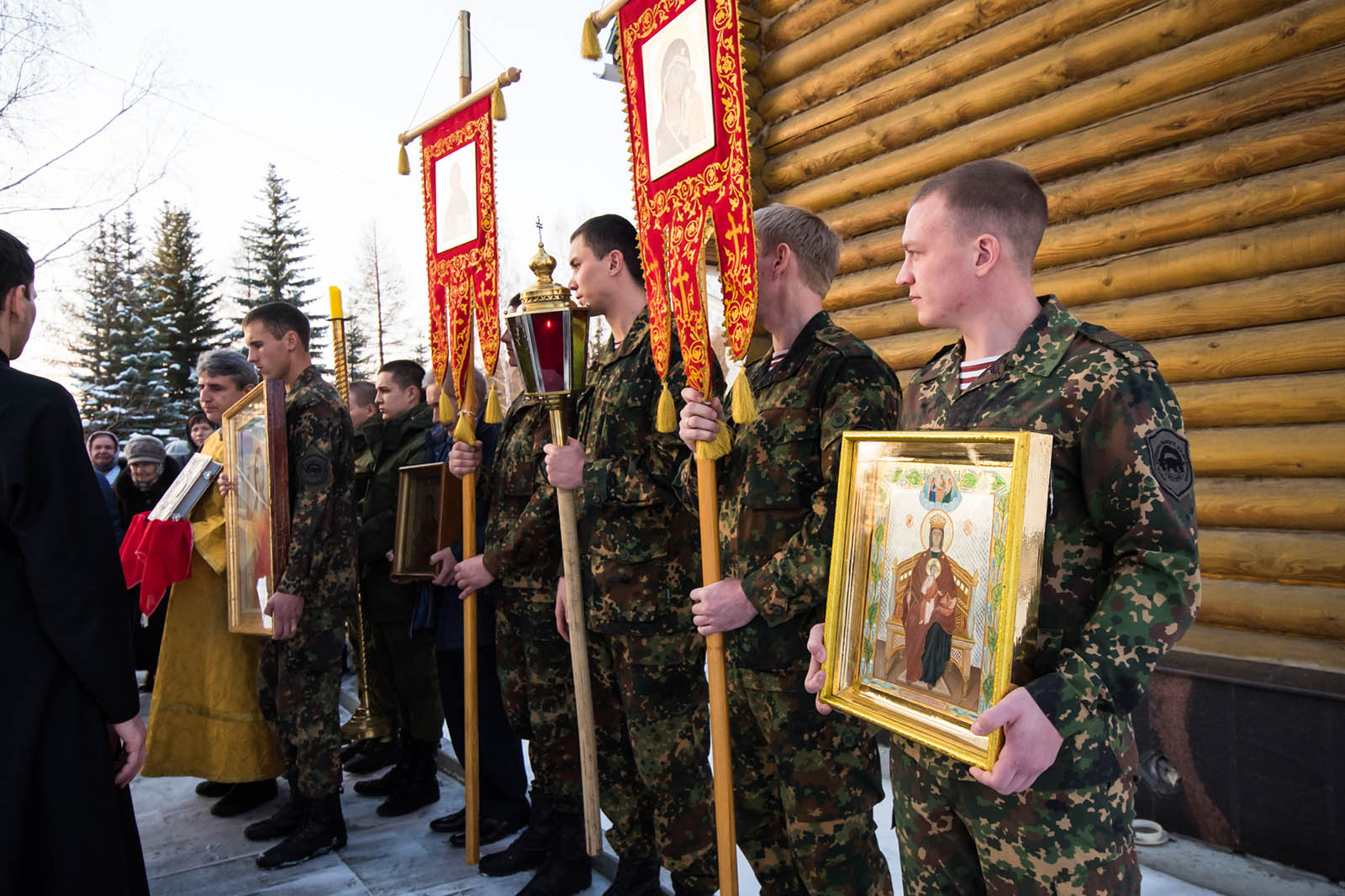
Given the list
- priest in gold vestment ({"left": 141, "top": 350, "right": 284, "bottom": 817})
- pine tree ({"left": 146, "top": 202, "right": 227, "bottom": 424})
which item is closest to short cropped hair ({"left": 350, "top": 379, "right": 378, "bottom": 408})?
priest in gold vestment ({"left": 141, "top": 350, "right": 284, "bottom": 817})

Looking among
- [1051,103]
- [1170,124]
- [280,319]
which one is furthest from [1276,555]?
[280,319]

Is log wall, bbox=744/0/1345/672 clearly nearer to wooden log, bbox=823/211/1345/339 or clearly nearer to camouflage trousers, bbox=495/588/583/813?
wooden log, bbox=823/211/1345/339

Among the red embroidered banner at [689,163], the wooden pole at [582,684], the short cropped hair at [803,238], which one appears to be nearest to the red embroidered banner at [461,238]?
the wooden pole at [582,684]

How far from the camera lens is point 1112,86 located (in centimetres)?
427

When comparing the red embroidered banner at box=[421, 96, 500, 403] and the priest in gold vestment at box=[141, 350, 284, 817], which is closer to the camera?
the red embroidered banner at box=[421, 96, 500, 403]

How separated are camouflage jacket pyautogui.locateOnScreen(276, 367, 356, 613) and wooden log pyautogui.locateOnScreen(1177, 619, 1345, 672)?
393cm

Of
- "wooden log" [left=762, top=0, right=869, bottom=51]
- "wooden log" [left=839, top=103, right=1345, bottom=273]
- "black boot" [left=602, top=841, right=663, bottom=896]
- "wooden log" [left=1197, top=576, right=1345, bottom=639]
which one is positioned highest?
"wooden log" [left=762, top=0, right=869, bottom=51]

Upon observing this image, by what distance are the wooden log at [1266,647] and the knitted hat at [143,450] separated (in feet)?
25.2

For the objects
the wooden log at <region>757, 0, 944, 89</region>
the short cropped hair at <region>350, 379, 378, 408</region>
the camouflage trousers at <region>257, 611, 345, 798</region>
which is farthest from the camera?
the short cropped hair at <region>350, 379, 378, 408</region>

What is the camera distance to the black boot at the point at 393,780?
5.13 m

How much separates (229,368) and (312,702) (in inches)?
72.3

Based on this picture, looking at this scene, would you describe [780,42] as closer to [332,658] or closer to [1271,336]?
[1271,336]

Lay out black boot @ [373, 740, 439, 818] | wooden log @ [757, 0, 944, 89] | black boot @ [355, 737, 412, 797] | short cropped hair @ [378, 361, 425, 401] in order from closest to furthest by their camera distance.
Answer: black boot @ [373, 740, 439, 818]
black boot @ [355, 737, 412, 797]
wooden log @ [757, 0, 944, 89]
short cropped hair @ [378, 361, 425, 401]

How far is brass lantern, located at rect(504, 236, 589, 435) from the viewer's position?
3.55 metres
